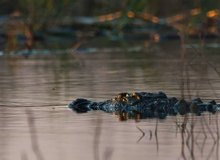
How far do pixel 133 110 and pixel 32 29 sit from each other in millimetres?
10576

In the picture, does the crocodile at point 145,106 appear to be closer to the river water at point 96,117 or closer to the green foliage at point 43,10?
the river water at point 96,117

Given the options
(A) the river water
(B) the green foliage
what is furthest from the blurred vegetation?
(A) the river water

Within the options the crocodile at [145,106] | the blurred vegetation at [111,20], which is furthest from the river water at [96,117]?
the blurred vegetation at [111,20]

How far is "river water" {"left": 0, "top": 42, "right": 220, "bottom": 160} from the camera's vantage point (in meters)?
7.23

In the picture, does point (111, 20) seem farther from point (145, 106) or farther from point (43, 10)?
point (145, 106)

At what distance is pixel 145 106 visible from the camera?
9.50 metres

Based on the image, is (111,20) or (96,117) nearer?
(96,117)

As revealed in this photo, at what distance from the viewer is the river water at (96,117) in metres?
7.23

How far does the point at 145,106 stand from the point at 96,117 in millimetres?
560

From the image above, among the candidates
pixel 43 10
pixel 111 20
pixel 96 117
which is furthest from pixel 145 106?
pixel 111 20

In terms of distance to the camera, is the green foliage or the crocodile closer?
the crocodile

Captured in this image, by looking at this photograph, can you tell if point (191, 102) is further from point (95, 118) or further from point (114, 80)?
point (114, 80)

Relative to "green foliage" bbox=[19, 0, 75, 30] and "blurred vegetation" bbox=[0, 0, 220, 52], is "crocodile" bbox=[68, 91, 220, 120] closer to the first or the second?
"blurred vegetation" bbox=[0, 0, 220, 52]

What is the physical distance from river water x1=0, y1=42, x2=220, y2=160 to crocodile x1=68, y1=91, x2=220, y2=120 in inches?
5.1
